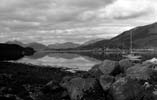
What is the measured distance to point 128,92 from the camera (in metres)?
18.8

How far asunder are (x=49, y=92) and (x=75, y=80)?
3.96 m

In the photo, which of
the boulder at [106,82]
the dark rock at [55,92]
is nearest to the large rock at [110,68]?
the dark rock at [55,92]

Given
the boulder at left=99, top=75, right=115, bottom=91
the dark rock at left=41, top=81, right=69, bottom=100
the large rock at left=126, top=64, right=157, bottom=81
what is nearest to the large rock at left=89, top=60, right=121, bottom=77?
the large rock at left=126, top=64, right=157, bottom=81

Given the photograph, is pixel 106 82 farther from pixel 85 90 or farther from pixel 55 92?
pixel 55 92

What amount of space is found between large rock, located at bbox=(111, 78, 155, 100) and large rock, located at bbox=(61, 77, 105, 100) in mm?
1790

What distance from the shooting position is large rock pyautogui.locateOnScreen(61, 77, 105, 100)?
2008 centimetres

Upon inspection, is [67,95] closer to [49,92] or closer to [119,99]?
[49,92]

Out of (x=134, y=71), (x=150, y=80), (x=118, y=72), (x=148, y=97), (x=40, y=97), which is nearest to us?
(x=148, y=97)

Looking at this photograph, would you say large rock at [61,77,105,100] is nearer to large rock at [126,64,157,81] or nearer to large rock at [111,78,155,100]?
large rock at [111,78,155,100]

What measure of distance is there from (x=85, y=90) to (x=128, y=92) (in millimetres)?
3843

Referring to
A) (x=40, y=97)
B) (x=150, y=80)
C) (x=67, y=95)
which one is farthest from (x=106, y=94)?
(x=150, y=80)

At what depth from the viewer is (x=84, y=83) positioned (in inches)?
818

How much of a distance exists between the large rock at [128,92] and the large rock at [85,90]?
1.79 metres

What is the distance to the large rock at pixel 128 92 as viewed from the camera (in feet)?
61.2
